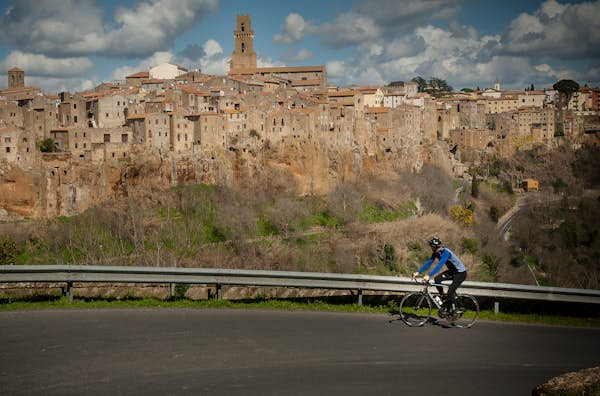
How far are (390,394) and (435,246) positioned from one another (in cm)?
390

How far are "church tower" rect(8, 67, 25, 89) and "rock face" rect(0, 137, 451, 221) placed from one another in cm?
2121

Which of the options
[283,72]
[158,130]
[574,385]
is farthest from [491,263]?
[283,72]

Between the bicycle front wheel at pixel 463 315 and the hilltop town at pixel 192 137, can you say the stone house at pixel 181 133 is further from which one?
the bicycle front wheel at pixel 463 315

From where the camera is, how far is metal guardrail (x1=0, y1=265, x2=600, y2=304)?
12.1 m

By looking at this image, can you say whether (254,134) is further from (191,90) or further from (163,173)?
(163,173)

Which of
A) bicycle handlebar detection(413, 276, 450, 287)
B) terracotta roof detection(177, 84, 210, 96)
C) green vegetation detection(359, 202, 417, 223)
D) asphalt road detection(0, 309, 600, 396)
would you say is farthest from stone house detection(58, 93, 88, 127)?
bicycle handlebar detection(413, 276, 450, 287)

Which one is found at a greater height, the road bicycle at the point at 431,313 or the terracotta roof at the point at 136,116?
the terracotta roof at the point at 136,116

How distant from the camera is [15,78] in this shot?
70.2m

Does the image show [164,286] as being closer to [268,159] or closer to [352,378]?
[352,378]

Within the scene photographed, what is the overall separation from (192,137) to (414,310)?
49950 millimetres

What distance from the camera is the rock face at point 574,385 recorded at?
735 cm

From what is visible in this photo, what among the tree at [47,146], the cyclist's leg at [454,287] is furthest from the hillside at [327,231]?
the cyclist's leg at [454,287]

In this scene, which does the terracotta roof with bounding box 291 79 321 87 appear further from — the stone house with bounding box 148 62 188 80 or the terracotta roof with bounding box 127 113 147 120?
the terracotta roof with bounding box 127 113 147 120

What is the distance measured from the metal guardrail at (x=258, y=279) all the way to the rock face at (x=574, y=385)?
4.27 meters
